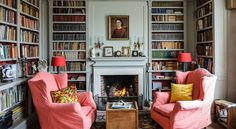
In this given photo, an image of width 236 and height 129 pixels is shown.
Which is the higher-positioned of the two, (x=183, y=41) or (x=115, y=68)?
(x=183, y=41)

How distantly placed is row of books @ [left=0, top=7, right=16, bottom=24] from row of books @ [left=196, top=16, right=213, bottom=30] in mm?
3831

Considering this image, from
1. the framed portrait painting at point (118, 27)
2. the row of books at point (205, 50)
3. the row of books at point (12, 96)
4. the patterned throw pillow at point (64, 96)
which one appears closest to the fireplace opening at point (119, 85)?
the framed portrait painting at point (118, 27)

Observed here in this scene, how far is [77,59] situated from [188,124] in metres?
3.07

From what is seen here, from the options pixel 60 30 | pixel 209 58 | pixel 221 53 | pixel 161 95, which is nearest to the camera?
pixel 161 95

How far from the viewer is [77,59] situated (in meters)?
5.80

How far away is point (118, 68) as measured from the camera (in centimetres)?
578

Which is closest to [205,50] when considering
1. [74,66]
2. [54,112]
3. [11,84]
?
[74,66]

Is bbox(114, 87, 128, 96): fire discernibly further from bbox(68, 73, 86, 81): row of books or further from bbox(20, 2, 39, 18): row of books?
bbox(20, 2, 39, 18): row of books

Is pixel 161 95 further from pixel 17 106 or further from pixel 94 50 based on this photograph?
pixel 17 106

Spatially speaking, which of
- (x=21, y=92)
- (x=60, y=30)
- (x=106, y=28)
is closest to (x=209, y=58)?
(x=106, y=28)

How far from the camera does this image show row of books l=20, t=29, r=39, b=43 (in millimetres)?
4594

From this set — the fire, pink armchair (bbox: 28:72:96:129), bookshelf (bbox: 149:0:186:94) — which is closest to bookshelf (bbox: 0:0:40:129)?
pink armchair (bbox: 28:72:96:129)

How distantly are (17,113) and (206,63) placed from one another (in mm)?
3886

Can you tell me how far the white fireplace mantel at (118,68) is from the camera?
5.73m
